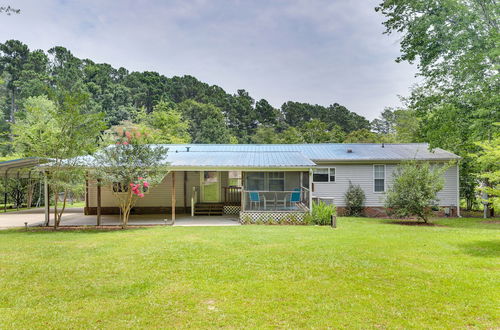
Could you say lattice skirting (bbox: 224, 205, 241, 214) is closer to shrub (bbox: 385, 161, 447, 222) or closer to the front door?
the front door

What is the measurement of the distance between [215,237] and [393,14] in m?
15.3

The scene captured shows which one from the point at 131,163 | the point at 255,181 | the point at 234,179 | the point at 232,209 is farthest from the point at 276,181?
the point at 131,163

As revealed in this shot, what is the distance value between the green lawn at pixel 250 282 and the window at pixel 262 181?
6.63 m

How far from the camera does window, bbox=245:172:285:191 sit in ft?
54.0

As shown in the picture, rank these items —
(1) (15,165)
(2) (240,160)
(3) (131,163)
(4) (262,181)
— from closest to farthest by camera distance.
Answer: (3) (131,163), (2) (240,160), (4) (262,181), (1) (15,165)

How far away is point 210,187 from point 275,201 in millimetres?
4638

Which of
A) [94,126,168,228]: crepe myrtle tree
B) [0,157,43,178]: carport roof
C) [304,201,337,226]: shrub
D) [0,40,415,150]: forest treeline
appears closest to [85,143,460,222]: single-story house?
[304,201,337,226]: shrub

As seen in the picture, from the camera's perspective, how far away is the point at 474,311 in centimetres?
448

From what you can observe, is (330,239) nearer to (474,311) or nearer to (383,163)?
(474,311)

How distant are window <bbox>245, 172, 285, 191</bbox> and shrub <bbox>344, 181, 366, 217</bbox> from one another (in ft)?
13.2

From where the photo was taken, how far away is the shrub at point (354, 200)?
1723cm

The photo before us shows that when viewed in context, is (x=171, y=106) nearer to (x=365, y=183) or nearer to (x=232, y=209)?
(x=232, y=209)

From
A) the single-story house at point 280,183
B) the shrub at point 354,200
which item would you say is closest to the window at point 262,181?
the single-story house at point 280,183

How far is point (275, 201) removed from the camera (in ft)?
47.2
